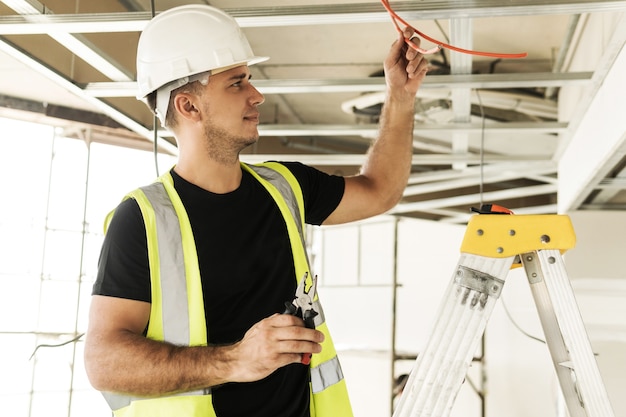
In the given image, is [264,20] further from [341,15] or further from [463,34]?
[463,34]

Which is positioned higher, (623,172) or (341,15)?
(341,15)

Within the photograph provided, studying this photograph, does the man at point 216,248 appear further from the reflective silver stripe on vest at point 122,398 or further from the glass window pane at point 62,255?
the glass window pane at point 62,255

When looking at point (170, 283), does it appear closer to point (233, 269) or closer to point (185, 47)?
point (233, 269)

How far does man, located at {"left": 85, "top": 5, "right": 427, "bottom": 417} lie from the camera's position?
1.20m

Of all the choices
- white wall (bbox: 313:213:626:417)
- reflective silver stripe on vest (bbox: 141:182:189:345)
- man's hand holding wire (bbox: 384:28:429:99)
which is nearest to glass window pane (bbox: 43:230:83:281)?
reflective silver stripe on vest (bbox: 141:182:189:345)

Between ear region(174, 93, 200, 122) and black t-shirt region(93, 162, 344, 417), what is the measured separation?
0.48 feet

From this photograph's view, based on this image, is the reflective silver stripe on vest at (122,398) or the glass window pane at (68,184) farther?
the glass window pane at (68,184)

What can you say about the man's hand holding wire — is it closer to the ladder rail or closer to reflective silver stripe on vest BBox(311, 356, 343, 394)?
the ladder rail

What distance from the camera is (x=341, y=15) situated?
1.85m

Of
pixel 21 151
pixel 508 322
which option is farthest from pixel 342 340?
pixel 21 151

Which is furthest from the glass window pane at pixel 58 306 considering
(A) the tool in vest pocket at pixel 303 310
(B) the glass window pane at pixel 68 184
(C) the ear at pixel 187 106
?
(A) the tool in vest pocket at pixel 303 310

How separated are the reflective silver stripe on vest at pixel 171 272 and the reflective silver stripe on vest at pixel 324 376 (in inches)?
12.1

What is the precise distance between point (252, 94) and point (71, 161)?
292 centimetres

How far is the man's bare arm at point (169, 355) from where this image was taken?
1.10 m
